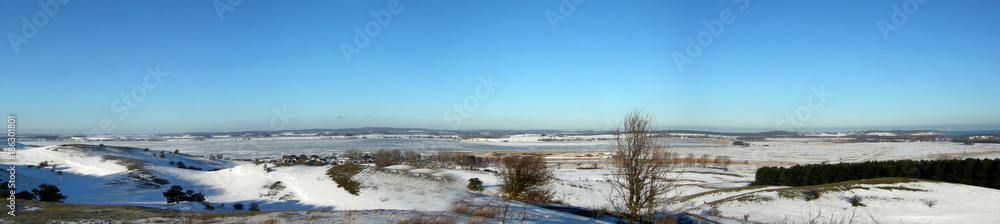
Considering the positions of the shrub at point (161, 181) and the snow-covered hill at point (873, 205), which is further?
the shrub at point (161, 181)

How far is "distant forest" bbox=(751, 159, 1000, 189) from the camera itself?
3794cm

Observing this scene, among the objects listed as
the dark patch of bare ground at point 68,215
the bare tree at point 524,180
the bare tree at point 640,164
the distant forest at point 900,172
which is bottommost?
the distant forest at point 900,172

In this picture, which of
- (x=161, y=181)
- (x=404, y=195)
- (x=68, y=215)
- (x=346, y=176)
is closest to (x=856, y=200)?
(x=404, y=195)

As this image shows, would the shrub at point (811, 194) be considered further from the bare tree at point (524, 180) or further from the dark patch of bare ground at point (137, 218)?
the dark patch of bare ground at point (137, 218)

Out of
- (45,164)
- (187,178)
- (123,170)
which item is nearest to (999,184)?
(187,178)

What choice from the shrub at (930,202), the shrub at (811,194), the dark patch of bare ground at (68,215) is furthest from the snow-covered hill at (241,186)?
the shrub at (930,202)

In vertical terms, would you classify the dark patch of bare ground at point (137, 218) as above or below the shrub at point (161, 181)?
above

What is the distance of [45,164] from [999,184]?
8379 cm

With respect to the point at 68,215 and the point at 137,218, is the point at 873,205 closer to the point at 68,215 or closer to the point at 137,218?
the point at 137,218

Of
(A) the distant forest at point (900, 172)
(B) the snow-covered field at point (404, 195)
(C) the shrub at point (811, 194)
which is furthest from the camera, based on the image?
(A) the distant forest at point (900, 172)

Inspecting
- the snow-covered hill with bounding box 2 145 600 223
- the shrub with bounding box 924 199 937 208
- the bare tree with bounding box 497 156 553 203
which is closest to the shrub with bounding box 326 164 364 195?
the snow-covered hill with bounding box 2 145 600 223

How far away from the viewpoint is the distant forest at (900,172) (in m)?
37.9

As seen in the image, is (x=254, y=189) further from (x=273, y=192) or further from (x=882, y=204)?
(x=882, y=204)

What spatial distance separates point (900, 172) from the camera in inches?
1670
